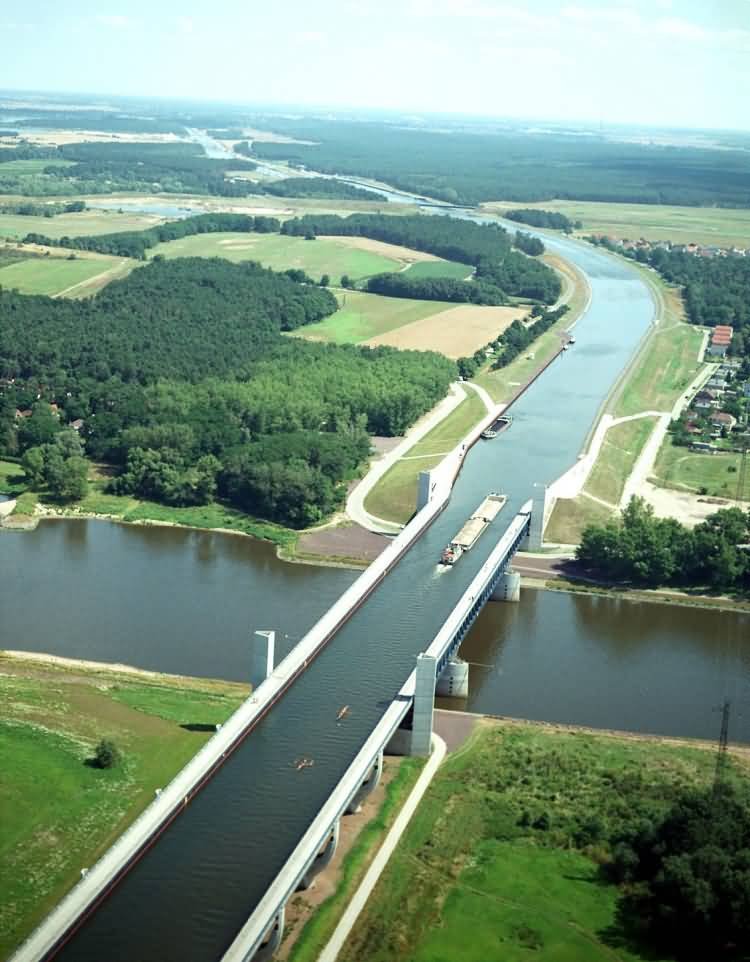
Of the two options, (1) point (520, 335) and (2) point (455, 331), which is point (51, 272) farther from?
(1) point (520, 335)

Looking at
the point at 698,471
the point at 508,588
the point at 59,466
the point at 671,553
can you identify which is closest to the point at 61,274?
the point at 59,466

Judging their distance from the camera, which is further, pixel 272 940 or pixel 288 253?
pixel 288 253

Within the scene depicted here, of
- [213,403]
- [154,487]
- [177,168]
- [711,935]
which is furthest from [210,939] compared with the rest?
[177,168]

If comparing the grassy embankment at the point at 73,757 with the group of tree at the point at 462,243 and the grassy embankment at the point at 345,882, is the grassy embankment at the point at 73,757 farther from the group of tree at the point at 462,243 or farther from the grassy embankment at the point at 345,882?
the group of tree at the point at 462,243

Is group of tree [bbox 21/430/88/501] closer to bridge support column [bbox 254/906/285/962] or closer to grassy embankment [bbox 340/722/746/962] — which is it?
grassy embankment [bbox 340/722/746/962]

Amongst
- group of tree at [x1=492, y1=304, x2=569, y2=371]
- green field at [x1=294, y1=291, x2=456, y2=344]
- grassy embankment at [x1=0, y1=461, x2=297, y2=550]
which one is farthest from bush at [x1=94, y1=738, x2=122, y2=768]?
green field at [x1=294, y1=291, x2=456, y2=344]

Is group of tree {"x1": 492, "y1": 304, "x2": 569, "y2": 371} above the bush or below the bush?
above

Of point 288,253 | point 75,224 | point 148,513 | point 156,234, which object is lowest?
point 148,513
